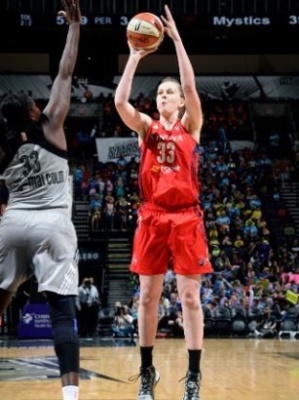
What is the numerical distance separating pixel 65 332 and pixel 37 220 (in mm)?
652

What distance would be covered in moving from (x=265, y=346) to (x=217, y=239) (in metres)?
7.35

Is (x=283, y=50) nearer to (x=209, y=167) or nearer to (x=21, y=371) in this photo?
(x=209, y=167)

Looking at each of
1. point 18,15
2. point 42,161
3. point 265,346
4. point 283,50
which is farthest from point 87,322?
point 283,50

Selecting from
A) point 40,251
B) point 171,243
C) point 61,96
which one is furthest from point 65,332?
point 171,243

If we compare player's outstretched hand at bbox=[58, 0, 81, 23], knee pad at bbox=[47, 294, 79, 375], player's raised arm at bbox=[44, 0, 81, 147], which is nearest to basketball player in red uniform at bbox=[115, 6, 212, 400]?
player's outstretched hand at bbox=[58, 0, 81, 23]

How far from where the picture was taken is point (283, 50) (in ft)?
96.7

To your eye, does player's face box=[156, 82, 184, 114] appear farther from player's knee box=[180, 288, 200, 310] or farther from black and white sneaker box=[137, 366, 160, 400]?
black and white sneaker box=[137, 366, 160, 400]

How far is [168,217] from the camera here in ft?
17.6

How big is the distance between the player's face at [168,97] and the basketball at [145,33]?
0.31 meters

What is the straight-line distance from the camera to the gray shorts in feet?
13.7

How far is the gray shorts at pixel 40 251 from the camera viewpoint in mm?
4164

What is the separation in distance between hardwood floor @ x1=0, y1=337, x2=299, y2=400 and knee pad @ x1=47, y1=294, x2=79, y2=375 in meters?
2.28

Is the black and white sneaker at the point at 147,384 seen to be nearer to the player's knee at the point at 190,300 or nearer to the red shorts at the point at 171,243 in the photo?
the player's knee at the point at 190,300

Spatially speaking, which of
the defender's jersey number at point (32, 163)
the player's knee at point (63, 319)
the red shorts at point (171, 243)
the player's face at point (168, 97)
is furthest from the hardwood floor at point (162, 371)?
the defender's jersey number at point (32, 163)
